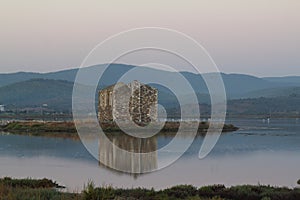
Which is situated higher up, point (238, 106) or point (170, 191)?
point (238, 106)

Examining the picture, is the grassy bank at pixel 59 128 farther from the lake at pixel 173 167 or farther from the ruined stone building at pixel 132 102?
the lake at pixel 173 167

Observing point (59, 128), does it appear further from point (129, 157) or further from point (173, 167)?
point (173, 167)

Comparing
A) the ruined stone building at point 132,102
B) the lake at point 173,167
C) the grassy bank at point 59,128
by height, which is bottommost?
the lake at point 173,167

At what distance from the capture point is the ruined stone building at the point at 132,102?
5550 cm

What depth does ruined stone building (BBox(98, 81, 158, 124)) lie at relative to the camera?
55.5 m

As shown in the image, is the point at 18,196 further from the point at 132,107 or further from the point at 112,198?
the point at 132,107

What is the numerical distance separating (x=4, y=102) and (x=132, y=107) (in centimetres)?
12754

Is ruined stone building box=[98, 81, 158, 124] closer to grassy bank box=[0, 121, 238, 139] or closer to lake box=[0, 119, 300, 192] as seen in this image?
grassy bank box=[0, 121, 238, 139]

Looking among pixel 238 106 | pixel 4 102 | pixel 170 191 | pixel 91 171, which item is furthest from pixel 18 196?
pixel 4 102

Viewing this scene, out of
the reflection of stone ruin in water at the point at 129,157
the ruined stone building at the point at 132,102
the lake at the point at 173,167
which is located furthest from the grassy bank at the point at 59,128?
the lake at the point at 173,167

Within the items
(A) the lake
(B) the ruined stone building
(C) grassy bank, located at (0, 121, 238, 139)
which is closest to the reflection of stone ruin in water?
(A) the lake

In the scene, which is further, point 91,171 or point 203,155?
point 203,155

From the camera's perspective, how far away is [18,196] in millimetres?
10656

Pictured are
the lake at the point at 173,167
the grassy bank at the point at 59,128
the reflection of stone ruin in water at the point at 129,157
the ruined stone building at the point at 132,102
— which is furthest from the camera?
the ruined stone building at the point at 132,102
